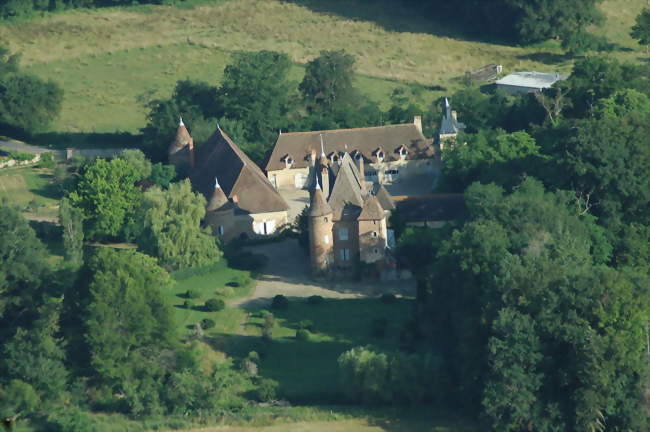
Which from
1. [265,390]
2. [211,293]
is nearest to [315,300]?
[211,293]

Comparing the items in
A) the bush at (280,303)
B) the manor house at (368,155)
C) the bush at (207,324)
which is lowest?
the bush at (207,324)

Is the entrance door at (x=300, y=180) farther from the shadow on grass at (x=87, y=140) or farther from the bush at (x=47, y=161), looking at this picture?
the bush at (x=47, y=161)

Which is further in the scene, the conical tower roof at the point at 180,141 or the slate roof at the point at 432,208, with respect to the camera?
the conical tower roof at the point at 180,141

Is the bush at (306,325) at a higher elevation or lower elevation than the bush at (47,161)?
lower


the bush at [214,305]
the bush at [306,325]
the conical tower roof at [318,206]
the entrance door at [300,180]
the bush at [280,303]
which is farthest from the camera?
the entrance door at [300,180]

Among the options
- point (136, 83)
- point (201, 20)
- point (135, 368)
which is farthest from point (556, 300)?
point (201, 20)

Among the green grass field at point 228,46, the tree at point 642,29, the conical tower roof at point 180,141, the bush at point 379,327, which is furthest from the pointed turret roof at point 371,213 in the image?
the tree at point 642,29

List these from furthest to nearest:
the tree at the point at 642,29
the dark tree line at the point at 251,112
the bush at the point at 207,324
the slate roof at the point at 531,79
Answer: the tree at the point at 642,29 → the slate roof at the point at 531,79 → the dark tree line at the point at 251,112 → the bush at the point at 207,324

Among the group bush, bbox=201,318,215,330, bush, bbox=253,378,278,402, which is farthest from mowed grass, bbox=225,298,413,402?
bush, bbox=201,318,215,330
